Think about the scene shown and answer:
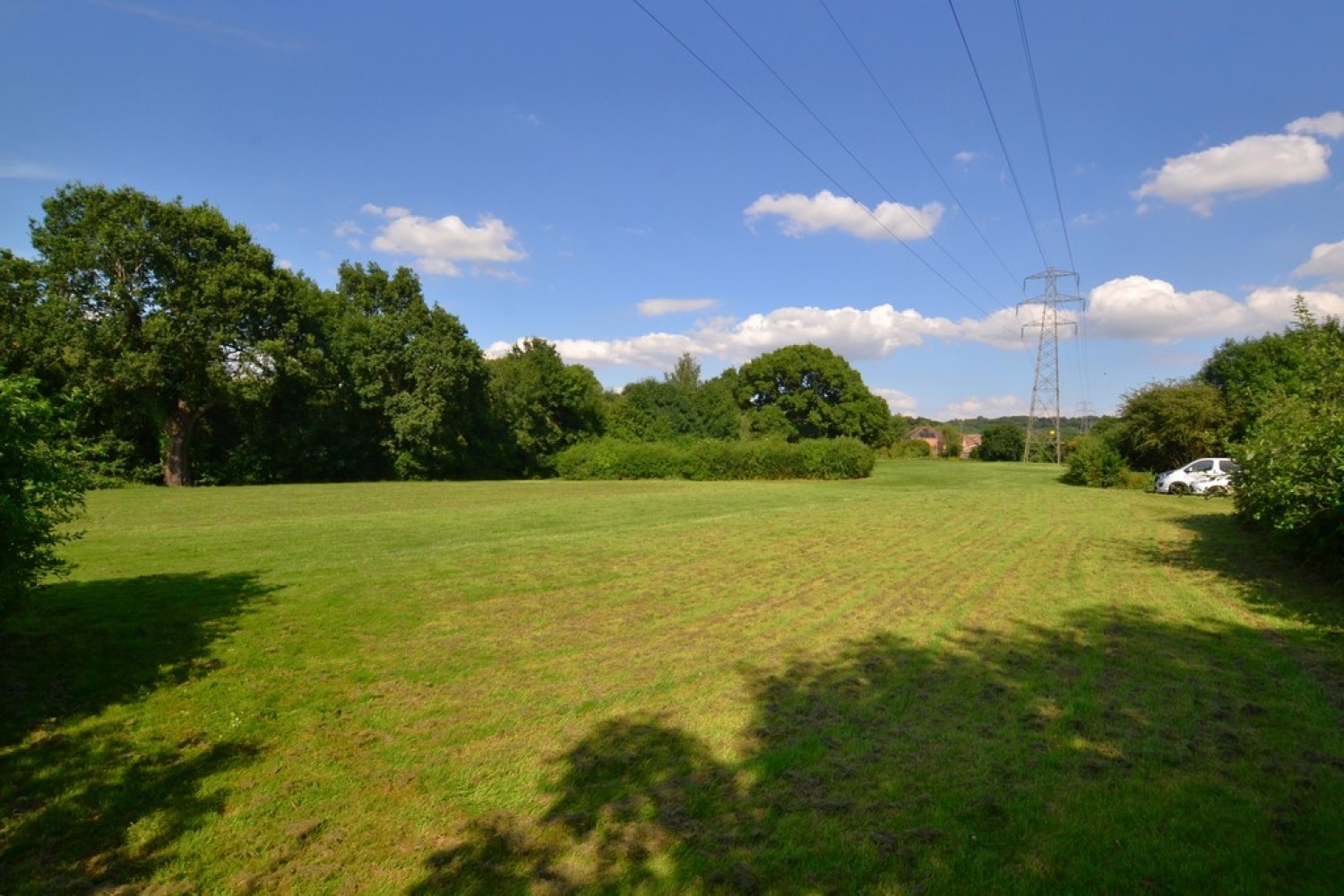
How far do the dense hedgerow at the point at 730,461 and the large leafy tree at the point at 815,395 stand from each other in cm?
2472

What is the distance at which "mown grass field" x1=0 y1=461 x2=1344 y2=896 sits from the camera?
345 cm

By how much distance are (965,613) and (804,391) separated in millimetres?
63943

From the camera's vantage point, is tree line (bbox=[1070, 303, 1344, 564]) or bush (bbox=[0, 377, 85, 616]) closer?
bush (bbox=[0, 377, 85, 616])

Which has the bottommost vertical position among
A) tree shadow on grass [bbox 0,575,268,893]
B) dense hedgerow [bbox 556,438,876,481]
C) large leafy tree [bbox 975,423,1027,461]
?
tree shadow on grass [bbox 0,575,268,893]

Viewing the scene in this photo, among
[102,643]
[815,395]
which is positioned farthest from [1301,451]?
[815,395]

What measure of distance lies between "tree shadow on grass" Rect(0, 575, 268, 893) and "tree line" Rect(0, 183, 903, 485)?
14.7m

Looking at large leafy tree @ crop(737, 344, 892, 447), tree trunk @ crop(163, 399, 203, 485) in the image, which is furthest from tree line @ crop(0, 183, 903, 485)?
large leafy tree @ crop(737, 344, 892, 447)

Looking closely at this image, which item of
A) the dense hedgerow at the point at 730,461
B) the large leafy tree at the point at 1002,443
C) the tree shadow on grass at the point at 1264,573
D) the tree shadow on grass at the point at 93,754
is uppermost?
the large leafy tree at the point at 1002,443

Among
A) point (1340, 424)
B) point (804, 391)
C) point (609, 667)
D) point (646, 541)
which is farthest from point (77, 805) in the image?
point (804, 391)

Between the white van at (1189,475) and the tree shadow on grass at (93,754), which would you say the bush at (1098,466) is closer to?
the white van at (1189,475)

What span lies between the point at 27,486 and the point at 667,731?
5010 millimetres

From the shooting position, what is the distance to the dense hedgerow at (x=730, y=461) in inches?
1694

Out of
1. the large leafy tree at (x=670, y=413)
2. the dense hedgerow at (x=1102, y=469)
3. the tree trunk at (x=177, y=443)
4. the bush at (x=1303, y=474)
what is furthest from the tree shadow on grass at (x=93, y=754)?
the large leafy tree at (x=670, y=413)

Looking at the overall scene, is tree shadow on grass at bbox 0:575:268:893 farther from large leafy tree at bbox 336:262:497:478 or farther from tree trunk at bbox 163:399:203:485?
large leafy tree at bbox 336:262:497:478
